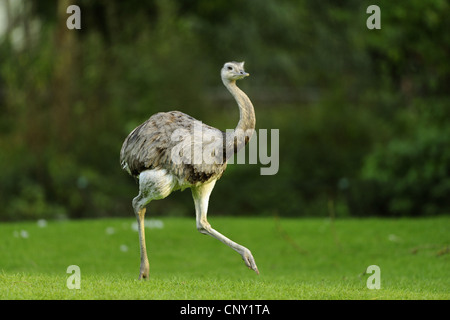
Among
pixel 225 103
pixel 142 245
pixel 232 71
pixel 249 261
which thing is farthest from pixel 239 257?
pixel 225 103

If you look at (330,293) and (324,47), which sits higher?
(324,47)

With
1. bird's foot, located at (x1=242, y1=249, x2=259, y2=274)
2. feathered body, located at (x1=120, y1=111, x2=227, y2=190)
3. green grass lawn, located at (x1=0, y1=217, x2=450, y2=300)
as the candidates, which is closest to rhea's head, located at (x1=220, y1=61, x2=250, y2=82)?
feathered body, located at (x1=120, y1=111, x2=227, y2=190)

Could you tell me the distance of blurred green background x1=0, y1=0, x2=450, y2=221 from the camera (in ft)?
53.9

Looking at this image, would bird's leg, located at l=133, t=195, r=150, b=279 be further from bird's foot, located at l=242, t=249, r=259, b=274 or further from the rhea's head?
the rhea's head

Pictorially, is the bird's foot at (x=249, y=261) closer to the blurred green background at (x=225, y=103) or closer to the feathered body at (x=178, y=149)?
the feathered body at (x=178, y=149)

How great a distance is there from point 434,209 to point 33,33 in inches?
468

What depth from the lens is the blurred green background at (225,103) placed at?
1642cm

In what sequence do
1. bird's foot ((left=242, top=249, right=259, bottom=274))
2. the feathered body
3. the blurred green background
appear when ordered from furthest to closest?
the blurred green background, the feathered body, bird's foot ((left=242, top=249, right=259, bottom=274))

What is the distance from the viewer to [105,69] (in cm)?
2062

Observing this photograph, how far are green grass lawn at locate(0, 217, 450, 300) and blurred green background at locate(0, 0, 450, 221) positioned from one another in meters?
3.17

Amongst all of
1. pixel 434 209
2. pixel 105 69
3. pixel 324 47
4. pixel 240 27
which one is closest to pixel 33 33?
pixel 105 69

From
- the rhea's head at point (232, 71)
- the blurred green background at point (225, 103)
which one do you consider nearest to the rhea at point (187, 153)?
the rhea's head at point (232, 71)
